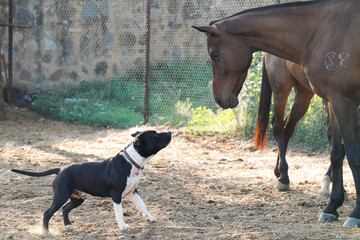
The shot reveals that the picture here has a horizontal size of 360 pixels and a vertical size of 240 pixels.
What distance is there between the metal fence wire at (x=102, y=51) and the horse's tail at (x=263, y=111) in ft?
14.6

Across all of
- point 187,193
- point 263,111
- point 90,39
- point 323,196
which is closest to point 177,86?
point 90,39

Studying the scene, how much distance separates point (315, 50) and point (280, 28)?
387 mm

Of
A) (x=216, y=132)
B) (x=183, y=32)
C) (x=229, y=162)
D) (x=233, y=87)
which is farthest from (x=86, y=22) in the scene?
(x=233, y=87)

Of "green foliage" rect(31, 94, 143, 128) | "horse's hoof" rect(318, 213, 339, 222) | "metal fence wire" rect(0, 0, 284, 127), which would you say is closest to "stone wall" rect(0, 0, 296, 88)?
"metal fence wire" rect(0, 0, 284, 127)

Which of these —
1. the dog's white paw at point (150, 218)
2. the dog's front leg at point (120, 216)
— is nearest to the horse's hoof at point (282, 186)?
the dog's white paw at point (150, 218)

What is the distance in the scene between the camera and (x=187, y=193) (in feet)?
18.7

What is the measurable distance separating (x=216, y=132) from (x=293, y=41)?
5.00m

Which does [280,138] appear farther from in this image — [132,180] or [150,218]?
[132,180]

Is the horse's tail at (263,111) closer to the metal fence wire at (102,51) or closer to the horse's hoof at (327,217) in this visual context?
the horse's hoof at (327,217)

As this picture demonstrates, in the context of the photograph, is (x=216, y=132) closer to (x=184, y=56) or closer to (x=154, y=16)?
(x=184, y=56)

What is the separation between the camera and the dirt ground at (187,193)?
432cm

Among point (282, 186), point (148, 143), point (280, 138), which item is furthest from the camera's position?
point (280, 138)

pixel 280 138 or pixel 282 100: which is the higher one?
pixel 282 100

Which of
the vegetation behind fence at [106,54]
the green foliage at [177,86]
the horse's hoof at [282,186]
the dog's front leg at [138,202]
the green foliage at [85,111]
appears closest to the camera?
the dog's front leg at [138,202]
